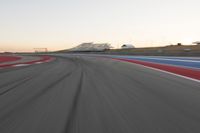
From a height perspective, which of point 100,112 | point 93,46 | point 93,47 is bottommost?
point 93,47

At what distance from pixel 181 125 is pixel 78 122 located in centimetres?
151

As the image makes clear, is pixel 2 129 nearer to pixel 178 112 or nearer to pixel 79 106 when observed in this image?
pixel 79 106

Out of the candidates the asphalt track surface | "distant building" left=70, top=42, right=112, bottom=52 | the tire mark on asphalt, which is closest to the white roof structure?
"distant building" left=70, top=42, right=112, bottom=52

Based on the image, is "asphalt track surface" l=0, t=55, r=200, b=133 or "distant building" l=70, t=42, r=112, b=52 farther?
"distant building" l=70, t=42, r=112, b=52

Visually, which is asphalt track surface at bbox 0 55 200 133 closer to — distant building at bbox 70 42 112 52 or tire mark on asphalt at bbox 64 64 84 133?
tire mark on asphalt at bbox 64 64 84 133

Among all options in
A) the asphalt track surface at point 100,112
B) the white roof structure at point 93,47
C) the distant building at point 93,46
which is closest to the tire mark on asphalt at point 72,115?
the asphalt track surface at point 100,112

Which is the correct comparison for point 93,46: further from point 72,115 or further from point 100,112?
point 72,115

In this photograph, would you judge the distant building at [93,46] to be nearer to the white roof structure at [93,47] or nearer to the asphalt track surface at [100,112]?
the white roof structure at [93,47]

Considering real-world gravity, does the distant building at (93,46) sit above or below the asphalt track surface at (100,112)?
below

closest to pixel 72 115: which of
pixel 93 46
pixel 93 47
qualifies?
pixel 93 47

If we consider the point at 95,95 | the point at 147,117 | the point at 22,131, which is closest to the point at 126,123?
the point at 147,117

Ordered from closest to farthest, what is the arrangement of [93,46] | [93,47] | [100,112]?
[100,112] < [93,47] < [93,46]

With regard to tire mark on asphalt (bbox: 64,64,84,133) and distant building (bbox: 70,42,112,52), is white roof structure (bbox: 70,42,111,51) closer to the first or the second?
distant building (bbox: 70,42,112,52)

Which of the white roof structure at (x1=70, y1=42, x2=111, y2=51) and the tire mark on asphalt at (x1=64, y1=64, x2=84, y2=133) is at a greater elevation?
the tire mark on asphalt at (x1=64, y1=64, x2=84, y2=133)
